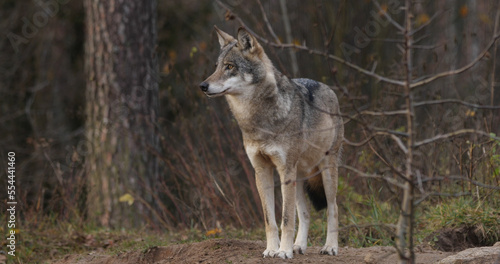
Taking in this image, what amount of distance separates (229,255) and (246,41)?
187cm

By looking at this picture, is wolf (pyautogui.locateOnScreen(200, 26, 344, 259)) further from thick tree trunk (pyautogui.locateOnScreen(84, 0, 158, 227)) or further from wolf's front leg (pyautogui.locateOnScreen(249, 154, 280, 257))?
thick tree trunk (pyautogui.locateOnScreen(84, 0, 158, 227))

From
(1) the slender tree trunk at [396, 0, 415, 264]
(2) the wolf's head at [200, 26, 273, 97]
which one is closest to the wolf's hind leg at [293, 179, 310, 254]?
(2) the wolf's head at [200, 26, 273, 97]

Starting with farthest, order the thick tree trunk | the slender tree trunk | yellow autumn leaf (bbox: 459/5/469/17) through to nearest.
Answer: yellow autumn leaf (bbox: 459/5/469/17) → the thick tree trunk → the slender tree trunk

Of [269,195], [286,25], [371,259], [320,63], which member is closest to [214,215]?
[269,195]

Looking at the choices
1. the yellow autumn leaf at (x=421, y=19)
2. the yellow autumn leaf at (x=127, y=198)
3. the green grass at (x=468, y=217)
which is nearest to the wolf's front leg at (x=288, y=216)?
the green grass at (x=468, y=217)

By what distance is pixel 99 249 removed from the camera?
7.02m

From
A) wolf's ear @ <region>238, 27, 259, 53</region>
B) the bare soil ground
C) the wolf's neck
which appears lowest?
the bare soil ground

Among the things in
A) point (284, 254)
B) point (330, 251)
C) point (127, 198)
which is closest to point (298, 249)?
point (330, 251)

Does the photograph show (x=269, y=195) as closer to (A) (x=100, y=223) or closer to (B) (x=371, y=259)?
(B) (x=371, y=259)

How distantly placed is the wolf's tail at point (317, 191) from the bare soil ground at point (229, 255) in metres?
0.44

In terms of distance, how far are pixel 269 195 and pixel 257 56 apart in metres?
1.25

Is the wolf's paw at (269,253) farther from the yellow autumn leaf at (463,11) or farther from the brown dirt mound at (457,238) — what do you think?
the yellow autumn leaf at (463,11)

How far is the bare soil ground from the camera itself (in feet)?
16.9

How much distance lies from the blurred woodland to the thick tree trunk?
2.2 inches
